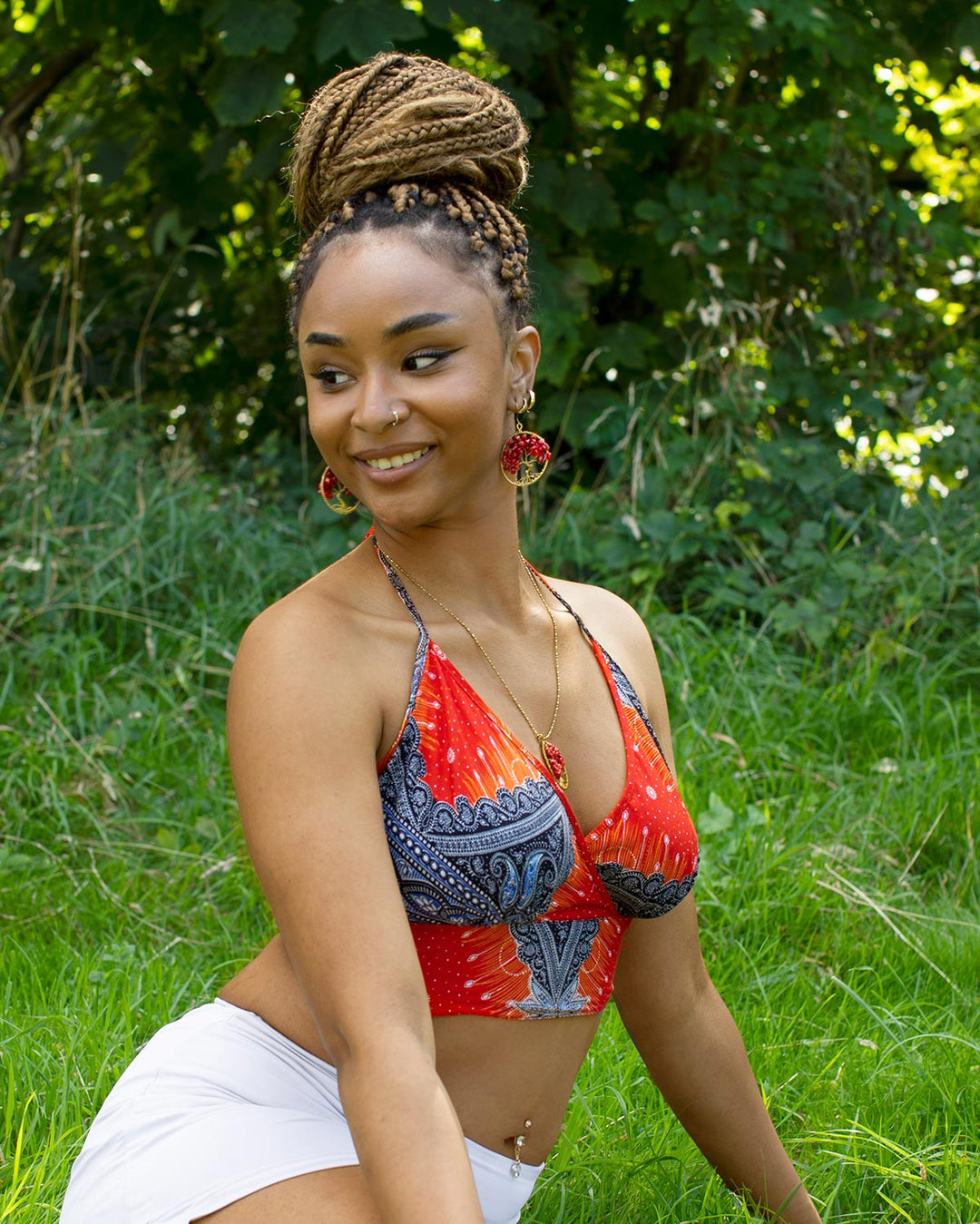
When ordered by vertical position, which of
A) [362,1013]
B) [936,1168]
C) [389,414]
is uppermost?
[389,414]

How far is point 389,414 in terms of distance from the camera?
5.78ft

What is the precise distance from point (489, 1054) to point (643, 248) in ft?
12.5

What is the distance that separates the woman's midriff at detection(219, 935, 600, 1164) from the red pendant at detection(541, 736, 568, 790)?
0.32m

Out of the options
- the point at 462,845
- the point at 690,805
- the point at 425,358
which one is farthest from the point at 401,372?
the point at 690,805

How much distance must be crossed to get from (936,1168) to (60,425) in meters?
3.83

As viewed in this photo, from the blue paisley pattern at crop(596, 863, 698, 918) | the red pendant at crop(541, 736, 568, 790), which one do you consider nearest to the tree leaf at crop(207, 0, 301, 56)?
the red pendant at crop(541, 736, 568, 790)

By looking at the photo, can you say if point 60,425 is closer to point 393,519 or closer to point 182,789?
point 182,789

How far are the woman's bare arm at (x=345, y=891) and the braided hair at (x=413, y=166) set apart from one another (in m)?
0.51

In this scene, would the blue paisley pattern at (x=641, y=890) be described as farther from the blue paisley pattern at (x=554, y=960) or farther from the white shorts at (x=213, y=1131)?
the white shorts at (x=213, y=1131)

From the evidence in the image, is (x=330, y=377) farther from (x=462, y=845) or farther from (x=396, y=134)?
(x=462, y=845)

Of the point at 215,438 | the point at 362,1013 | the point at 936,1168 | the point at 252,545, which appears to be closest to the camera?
the point at 362,1013

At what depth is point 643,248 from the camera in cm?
508

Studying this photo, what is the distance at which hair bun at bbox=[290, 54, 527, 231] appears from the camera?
1816 mm

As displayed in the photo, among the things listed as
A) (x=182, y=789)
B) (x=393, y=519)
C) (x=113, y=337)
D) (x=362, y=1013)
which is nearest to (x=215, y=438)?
(x=113, y=337)
